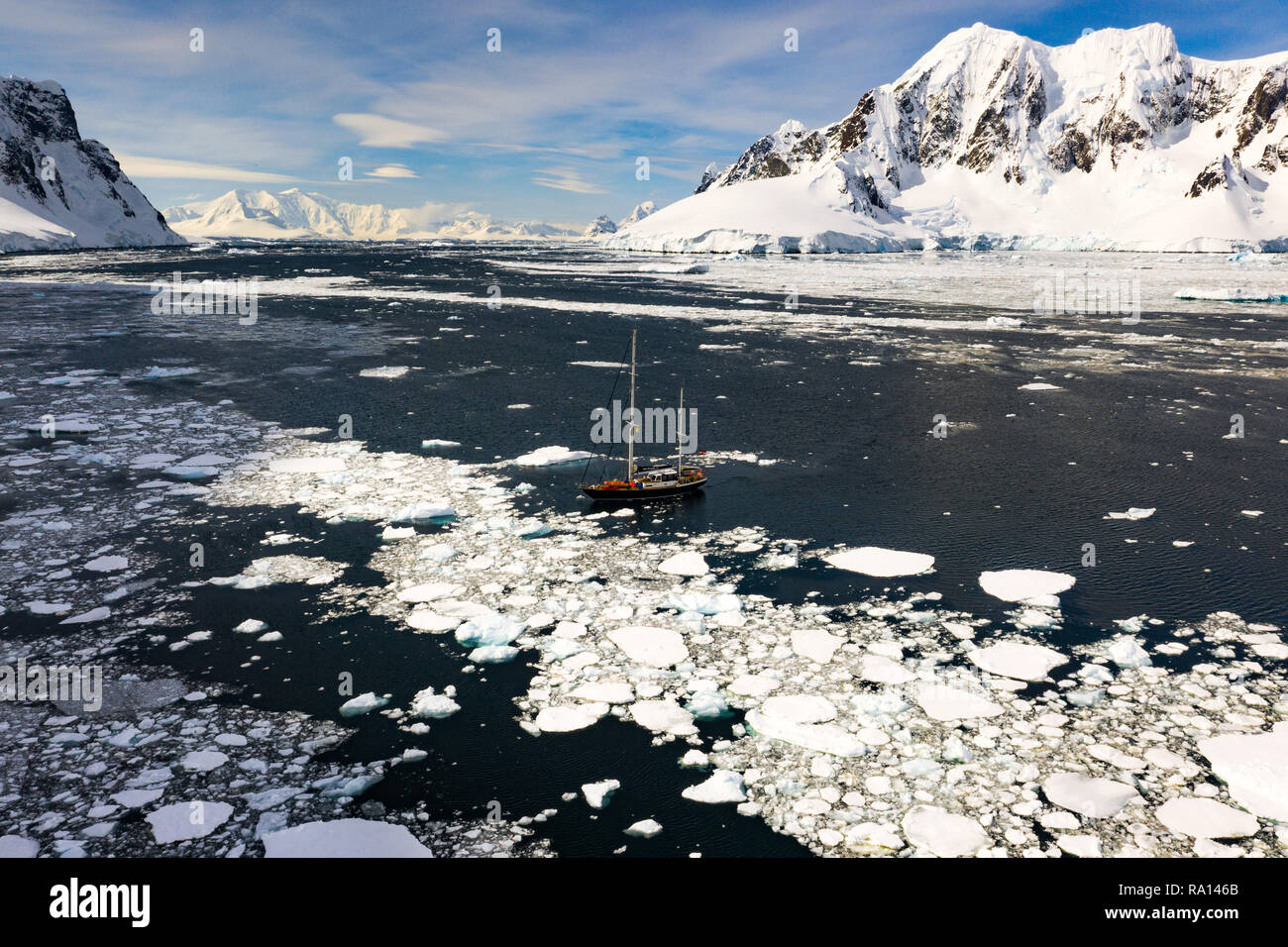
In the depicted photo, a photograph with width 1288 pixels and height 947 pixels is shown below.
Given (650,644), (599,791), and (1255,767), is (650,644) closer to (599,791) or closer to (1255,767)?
(599,791)

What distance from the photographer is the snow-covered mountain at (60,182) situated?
126 metres

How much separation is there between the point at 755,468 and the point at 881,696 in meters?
8.91

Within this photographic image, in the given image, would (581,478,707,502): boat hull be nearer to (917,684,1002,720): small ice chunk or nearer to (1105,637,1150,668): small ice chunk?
(917,684,1002,720): small ice chunk

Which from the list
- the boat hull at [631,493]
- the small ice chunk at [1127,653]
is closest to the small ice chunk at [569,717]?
the small ice chunk at [1127,653]

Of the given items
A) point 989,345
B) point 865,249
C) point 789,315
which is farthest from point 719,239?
point 989,345

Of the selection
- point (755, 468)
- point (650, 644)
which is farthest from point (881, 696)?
point (755, 468)

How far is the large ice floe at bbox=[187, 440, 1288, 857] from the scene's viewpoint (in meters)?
6.42

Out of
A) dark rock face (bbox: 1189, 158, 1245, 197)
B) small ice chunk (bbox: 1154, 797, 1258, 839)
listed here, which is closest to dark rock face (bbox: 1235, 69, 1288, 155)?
dark rock face (bbox: 1189, 158, 1245, 197)

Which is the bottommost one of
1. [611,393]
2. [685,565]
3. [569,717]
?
[569,717]

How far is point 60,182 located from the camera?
140 meters

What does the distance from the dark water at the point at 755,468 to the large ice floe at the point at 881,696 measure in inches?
14.7

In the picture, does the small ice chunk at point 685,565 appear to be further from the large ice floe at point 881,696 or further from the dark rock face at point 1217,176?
the dark rock face at point 1217,176

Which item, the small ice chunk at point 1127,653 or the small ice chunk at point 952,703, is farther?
the small ice chunk at point 1127,653
